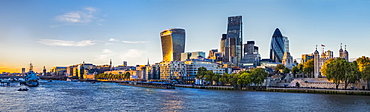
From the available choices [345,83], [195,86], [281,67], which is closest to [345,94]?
[345,83]

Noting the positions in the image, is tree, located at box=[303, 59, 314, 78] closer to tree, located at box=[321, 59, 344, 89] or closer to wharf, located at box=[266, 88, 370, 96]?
wharf, located at box=[266, 88, 370, 96]

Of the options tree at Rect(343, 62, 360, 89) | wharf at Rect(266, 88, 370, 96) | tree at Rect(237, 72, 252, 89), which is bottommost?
wharf at Rect(266, 88, 370, 96)

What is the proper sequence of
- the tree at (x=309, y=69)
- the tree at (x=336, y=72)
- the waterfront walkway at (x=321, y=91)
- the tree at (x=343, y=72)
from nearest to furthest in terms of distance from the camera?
the waterfront walkway at (x=321, y=91) → the tree at (x=343, y=72) → the tree at (x=336, y=72) → the tree at (x=309, y=69)

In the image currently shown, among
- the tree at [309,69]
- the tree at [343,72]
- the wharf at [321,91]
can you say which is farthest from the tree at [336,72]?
the tree at [309,69]

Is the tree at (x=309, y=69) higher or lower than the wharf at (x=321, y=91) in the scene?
higher

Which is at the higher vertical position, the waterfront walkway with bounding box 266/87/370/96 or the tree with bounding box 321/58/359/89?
the tree with bounding box 321/58/359/89

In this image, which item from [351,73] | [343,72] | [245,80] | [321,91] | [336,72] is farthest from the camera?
[245,80]

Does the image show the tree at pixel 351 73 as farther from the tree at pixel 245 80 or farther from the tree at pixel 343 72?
the tree at pixel 245 80

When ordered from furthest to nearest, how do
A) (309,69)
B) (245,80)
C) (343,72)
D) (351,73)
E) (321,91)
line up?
(309,69)
(245,80)
(321,91)
(343,72)
(351,73)

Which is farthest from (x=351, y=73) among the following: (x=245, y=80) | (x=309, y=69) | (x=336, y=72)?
(x=309, y=69)

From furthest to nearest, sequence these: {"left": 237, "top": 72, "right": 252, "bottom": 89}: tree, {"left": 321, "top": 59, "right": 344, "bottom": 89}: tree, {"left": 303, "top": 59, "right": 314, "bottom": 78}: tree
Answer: {"left": 303, "top": 59, "right": 314, "bottom": 78}: tree → {"left": 237, "top": 72, "right": 252, "bottom": 89}: tree → {"left": 321, "top": 59, "right": 344, "bottom": 89}: tree

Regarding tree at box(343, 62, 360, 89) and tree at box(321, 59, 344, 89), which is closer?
tree at box(343, 62, 360, 89)

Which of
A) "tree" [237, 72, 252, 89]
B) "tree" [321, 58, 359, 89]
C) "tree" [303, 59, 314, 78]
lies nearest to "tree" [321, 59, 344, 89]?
"tree" [321, 58, 359, 89]

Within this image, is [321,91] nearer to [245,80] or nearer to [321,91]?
[321,91]
